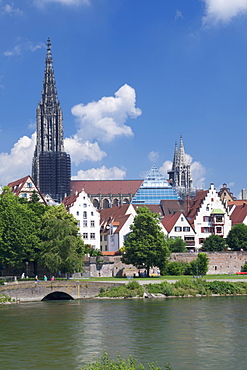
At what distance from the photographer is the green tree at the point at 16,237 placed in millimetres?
86062

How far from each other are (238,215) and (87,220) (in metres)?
30.3

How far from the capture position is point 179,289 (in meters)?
80.1

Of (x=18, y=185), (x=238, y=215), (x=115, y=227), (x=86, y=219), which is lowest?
(x=115, y=227)

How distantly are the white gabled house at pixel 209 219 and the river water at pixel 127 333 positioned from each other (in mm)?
56479

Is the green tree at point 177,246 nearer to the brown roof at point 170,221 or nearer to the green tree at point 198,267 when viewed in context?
the brown roof at point 170,221

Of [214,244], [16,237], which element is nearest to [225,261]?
[214,244]

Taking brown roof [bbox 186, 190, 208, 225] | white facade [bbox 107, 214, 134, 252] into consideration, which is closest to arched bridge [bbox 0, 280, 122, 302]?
white facade [bbox 107, 214, 134, 252]

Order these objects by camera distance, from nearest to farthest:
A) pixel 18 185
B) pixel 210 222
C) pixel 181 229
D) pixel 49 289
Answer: pixel 49 289, pixel 181 229, pixel 210 222, pixel 18 185

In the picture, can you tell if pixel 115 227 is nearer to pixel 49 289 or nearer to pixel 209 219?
pixel 209 219

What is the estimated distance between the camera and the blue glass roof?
16788 centimetres

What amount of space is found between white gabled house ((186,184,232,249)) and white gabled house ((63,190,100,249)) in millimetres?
17948

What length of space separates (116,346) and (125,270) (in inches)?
2153

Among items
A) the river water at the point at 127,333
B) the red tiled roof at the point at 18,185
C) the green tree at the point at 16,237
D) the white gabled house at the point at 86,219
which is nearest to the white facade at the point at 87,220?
the white gabled house at the point at 86,219

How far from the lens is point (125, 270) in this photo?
10044 cm
